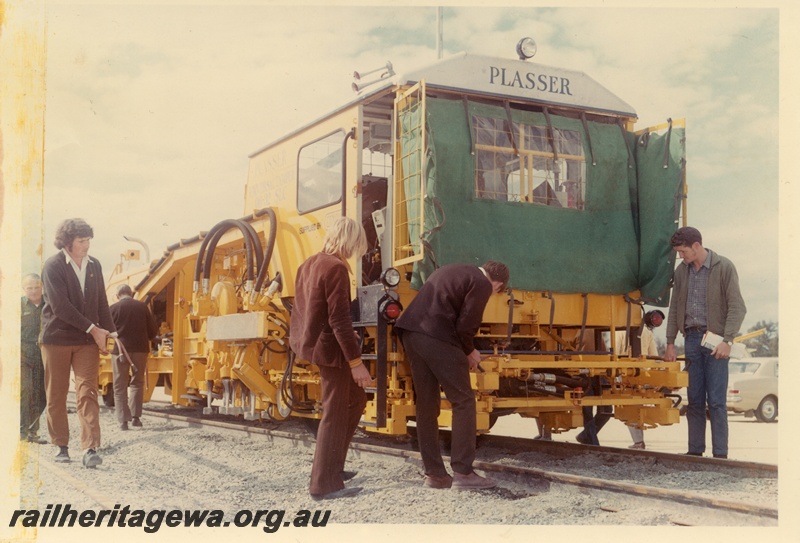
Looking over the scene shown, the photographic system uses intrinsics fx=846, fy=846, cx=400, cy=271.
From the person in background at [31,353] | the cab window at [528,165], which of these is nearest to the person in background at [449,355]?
the cab window at [528,165]

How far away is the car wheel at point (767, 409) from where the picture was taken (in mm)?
15211

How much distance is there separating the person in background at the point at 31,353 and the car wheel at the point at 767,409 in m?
12.3

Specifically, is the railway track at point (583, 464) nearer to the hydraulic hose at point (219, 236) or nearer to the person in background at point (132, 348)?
the hydraulic hose at point (219, 236)

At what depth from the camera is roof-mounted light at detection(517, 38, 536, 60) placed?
284 inches

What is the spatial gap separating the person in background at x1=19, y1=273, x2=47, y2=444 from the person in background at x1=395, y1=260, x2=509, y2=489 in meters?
3.43

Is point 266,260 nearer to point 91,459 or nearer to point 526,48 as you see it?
point 91,459

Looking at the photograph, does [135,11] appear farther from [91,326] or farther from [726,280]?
[726,280]

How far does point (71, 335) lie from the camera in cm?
657

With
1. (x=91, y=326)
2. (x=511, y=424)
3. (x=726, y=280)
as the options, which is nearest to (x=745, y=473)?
(x=726, y=280)

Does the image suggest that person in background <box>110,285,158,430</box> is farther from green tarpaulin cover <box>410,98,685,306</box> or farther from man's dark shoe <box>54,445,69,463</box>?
green tarpaulin cover <box>410,98,685,306</box>

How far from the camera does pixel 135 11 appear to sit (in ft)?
20.2

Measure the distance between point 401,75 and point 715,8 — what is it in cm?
243

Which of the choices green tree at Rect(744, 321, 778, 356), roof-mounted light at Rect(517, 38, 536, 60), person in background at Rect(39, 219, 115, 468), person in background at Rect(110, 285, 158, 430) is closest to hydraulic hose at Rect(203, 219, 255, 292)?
person in background at Rect(110, 285, 158, 430)

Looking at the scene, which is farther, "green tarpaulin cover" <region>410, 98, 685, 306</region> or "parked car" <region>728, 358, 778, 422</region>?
"parked car" <region>728, 358, 778, 422</region>
